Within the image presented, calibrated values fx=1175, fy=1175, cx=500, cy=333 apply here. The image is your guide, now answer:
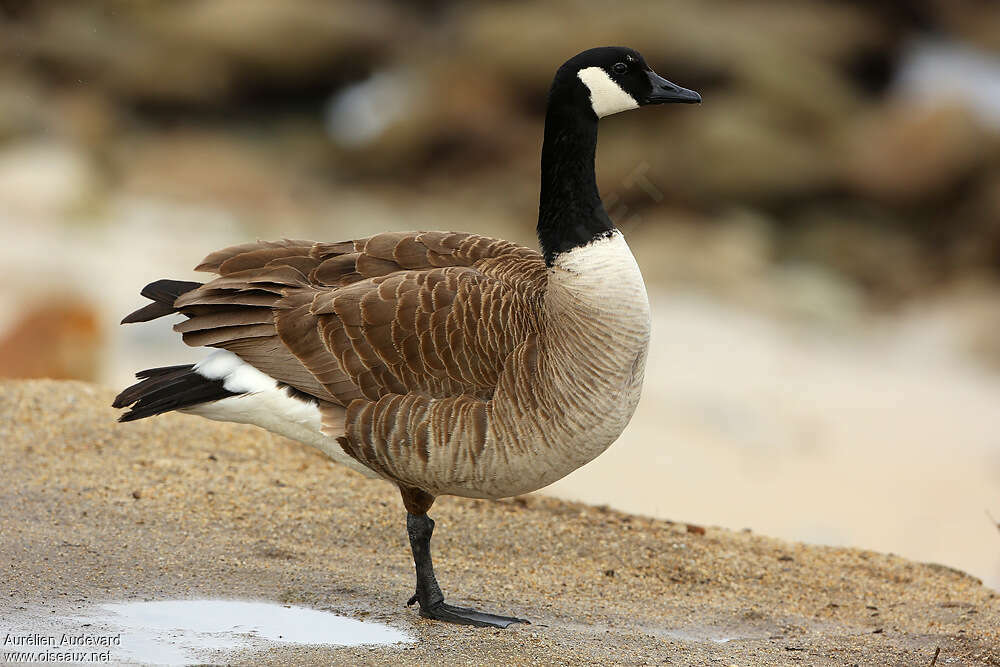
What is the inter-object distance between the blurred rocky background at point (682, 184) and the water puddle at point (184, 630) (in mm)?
7034

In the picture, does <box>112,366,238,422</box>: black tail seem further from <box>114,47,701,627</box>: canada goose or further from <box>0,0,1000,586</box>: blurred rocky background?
<box>0,0,1000,586</box>: blurred rocky background

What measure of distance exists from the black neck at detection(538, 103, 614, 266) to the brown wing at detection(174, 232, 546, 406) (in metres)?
0.24

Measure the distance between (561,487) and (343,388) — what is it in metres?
7.35

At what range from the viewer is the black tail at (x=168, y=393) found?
4.75 meters

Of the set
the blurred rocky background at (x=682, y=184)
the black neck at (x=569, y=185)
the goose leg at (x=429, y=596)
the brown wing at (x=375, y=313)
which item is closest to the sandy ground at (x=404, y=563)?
the goose leg at (x=429, y=596)

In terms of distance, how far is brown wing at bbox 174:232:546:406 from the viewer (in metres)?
4.77

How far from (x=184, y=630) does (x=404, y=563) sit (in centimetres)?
152

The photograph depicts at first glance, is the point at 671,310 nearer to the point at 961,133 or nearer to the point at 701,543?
the point at 961,133

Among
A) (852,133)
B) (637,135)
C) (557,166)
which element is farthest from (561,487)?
(852,133)

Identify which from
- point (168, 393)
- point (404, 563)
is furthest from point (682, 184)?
point (168, 393)

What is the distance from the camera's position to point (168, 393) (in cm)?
481

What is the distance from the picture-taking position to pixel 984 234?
19.0 metres

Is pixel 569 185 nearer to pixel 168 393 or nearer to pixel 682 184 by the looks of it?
pixel 168 393

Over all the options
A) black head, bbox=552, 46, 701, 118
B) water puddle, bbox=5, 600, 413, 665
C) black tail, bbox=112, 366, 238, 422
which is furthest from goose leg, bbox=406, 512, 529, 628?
black head, bbox=552, 46, 701, 118
